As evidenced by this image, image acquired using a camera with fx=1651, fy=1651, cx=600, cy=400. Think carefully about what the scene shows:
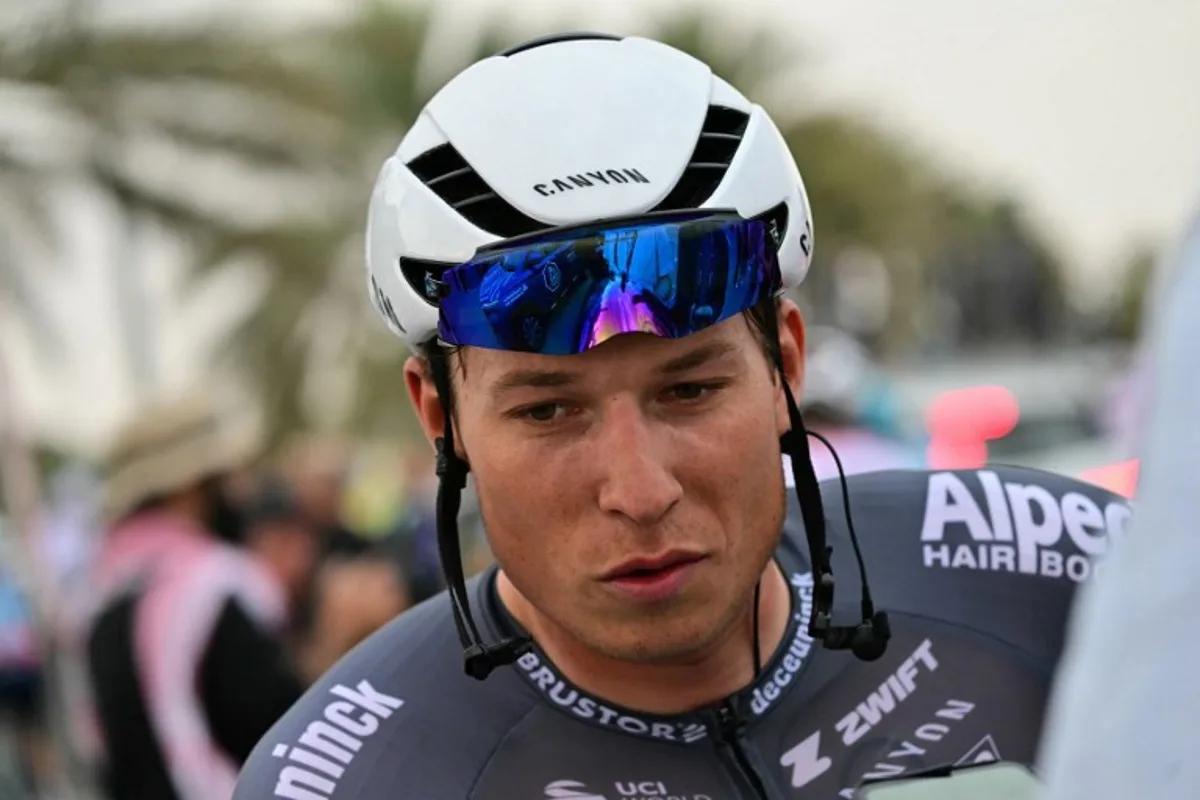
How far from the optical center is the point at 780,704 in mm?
2297

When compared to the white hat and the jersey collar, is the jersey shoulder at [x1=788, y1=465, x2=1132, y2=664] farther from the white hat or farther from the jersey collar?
the white hat

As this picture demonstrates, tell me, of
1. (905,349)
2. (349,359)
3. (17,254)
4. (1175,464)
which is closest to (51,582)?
(17,254)

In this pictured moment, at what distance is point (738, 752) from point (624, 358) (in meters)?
0.57

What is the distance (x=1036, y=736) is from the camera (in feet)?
7.50

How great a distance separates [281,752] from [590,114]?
0.94m

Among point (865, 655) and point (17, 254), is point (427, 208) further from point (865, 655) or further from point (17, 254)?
point (17, 254)

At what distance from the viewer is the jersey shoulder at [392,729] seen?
85.5 inches

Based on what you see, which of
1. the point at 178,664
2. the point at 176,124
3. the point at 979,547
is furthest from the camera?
the point at 176,124

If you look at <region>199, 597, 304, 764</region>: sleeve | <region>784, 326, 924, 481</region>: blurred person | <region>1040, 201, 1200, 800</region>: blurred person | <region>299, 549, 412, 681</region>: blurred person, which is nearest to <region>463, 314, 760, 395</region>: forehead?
<region>1040, 201, 1200, 800</region>: blurred person

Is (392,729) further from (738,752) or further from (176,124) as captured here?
(176,124)

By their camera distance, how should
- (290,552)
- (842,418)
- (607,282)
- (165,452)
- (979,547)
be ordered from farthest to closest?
1. (290,552)
2. (842,418)
3. (165,452)
4. (979,547)
5. (607,282)

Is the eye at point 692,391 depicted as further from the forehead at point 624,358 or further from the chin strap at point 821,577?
the chin strap at point 821,577

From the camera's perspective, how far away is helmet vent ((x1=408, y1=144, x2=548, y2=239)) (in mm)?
2107

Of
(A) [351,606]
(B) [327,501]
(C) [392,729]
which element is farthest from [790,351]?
(B) [327,501]
